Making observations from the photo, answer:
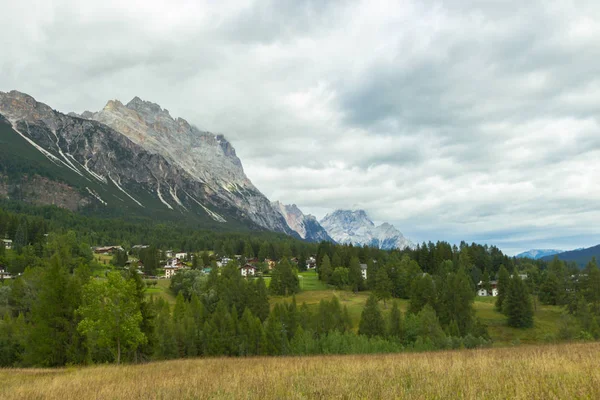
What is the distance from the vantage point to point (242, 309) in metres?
93.4

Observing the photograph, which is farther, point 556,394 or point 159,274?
point 159,274

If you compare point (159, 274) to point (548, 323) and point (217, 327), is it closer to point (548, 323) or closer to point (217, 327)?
point (217, 327)

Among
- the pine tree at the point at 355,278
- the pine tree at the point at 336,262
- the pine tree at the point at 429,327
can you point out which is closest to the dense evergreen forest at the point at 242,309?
the pine tree at the point at 429,327

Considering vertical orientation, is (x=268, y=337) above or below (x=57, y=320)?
below

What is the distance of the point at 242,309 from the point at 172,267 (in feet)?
247

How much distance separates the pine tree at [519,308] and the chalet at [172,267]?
111 metres

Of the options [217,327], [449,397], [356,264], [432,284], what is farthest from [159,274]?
[449,397]

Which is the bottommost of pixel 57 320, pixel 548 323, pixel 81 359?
pixel 548 323

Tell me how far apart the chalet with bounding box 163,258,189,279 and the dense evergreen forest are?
6096 mm

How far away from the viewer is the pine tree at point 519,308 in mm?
85125

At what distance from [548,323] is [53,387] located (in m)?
105

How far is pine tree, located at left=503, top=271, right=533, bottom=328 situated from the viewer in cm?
8512

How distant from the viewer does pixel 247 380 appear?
1186 cm

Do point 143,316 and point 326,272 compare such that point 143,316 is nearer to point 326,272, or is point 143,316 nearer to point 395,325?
point 395,325
